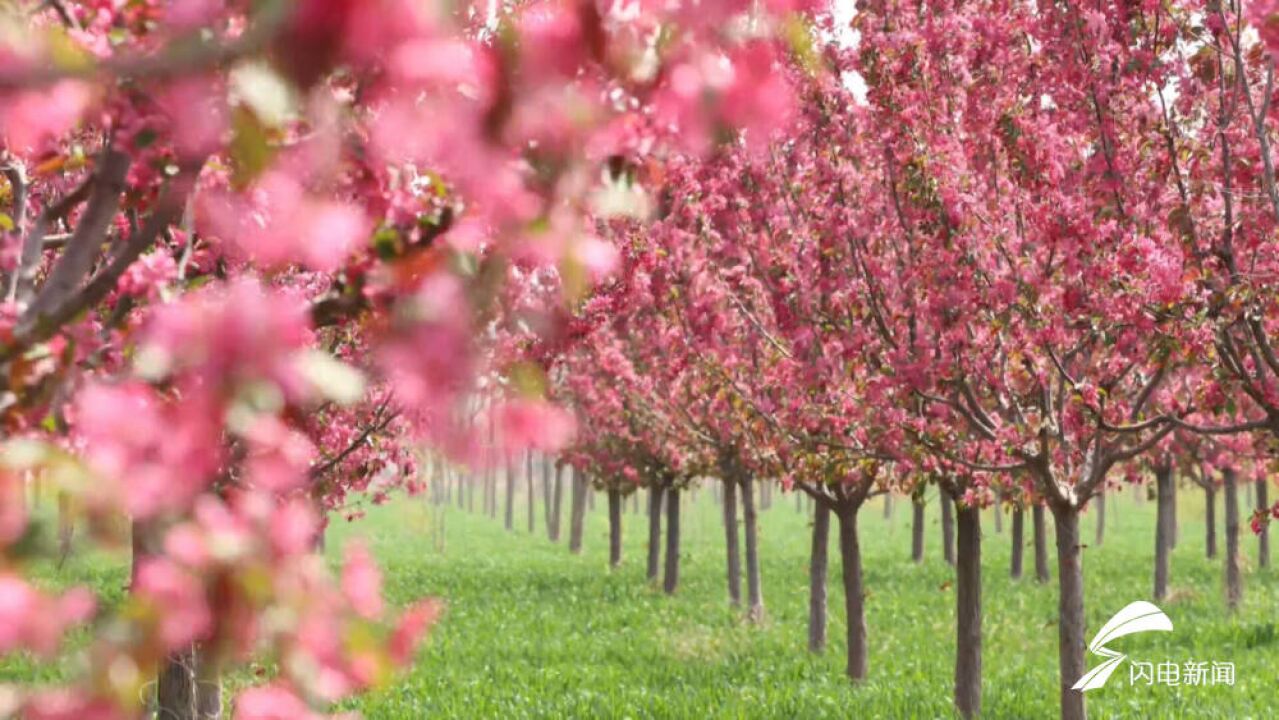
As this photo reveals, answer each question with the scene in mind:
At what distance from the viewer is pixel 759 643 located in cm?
1477

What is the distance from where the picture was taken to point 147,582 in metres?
1.48

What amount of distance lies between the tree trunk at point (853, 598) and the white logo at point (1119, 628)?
2309mm

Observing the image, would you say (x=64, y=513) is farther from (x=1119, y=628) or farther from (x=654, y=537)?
(x=654, y=537)

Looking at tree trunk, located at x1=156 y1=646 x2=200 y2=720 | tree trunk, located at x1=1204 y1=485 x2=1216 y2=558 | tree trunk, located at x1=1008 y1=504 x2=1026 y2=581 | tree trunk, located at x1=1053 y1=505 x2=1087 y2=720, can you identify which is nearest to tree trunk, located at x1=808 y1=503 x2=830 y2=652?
tree trunk, located at x1=1053 y1=505 x2=1087 y2=720

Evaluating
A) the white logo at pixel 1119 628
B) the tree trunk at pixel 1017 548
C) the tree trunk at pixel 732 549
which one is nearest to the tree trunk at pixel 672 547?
the tree trunk at pixel 732 549

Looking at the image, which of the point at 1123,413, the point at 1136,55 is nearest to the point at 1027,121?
the point at 1136,55

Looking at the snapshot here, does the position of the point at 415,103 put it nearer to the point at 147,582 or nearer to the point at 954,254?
the point at 147,582

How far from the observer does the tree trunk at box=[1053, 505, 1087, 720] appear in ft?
26.8

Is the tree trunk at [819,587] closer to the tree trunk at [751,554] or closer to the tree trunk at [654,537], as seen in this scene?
the tree trunk at [751,554]

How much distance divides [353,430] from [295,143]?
608 cm

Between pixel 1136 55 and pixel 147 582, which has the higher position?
pixel 1136 55

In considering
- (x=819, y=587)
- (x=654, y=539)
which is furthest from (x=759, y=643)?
(x=654, y=539)

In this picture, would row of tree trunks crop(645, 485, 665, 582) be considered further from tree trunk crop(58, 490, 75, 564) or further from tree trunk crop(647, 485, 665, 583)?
tree trunk crop(58, 490, 75, 564)

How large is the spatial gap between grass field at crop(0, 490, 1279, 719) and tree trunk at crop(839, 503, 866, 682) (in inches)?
10.2
